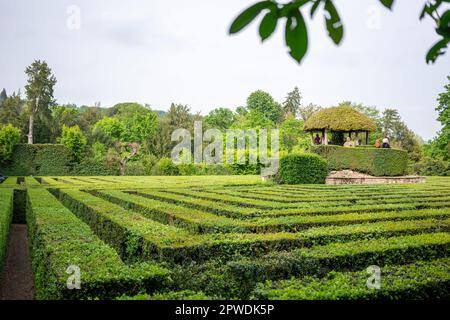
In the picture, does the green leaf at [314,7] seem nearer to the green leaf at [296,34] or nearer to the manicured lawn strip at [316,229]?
the green leaf at [296,34]

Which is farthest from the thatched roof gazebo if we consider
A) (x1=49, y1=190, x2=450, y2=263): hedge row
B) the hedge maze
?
(x1=49, y1=190, x2=450, y2=263): hedge row

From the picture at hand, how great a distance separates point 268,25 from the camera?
135 cm

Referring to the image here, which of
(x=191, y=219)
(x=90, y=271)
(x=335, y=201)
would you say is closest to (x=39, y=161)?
(x=335, y=201)

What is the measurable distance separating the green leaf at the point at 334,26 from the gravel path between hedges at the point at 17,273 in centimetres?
602

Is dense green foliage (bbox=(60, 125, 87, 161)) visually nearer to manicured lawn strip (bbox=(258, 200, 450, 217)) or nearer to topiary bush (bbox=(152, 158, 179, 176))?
topiary bush (bbox=(152, 158, 179, 176))

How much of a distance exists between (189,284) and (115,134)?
5009 cm

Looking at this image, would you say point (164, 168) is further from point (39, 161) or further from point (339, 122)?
point (339, 122)

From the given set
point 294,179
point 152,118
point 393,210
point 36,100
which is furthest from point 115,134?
point 393,210

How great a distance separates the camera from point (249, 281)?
438 centimetres

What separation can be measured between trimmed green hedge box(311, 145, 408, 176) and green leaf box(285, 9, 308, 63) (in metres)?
21.1

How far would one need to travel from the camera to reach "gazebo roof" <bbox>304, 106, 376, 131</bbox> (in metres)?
24.9

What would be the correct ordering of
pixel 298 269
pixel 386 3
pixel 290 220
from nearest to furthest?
pixel 386 3 → pixel 298 269 → pixel 290 220
